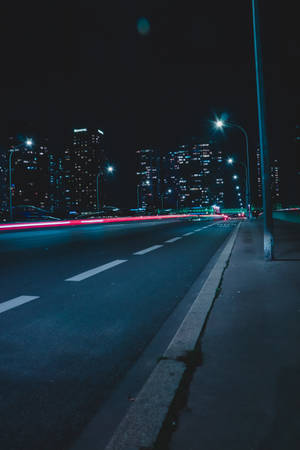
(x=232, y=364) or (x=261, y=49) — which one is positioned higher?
(x=261, y=49)

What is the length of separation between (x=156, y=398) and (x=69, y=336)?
6.15 feet

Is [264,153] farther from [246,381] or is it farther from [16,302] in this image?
[246,381]

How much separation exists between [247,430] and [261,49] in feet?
29.5

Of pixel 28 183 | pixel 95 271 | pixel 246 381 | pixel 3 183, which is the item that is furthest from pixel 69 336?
pixel 28 183

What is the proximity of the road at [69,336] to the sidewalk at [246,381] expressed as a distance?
0.71 metres

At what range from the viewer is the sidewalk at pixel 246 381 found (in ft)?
7.22

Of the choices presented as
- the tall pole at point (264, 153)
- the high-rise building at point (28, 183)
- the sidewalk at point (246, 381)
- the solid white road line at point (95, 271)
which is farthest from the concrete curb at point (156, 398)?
the high-rise building at point (28, 183)

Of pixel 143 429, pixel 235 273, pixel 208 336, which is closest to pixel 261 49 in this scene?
pixel 235 273

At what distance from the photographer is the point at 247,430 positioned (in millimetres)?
2260

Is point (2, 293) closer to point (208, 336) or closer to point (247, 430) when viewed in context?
point (208, 336)

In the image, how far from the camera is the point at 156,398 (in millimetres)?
2654

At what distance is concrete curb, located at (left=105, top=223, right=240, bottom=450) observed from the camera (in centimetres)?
220

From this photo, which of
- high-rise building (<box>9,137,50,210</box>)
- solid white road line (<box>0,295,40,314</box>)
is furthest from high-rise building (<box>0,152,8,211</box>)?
solid white road line (<box>0,295,40,314</box>)

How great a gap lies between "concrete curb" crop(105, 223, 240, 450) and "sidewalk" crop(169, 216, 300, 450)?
0.43 ft
